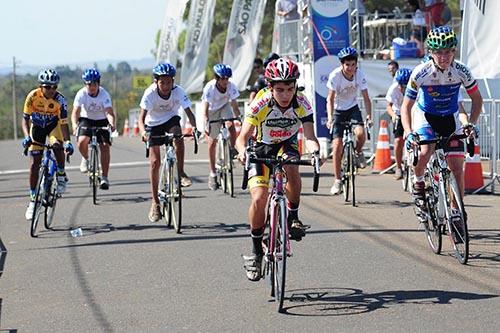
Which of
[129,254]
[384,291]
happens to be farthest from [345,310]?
[129,254]

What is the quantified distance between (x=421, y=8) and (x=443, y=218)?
15.5 m

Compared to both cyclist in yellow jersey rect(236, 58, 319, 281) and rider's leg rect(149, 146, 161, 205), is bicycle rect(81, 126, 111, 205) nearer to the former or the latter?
rider's leg rect(149, 146, 161, 205)

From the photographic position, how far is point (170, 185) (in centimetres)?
1268

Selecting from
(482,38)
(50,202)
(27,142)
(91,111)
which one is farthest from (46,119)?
(482,38)

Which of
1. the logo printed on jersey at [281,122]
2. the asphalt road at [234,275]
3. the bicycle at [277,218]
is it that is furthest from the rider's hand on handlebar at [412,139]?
the bicycle at [277,218]

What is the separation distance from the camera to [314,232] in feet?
39.7

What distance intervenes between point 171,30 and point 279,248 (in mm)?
25731

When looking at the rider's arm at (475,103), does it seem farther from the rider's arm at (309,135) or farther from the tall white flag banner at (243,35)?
the tall white flag banner at (243,35)

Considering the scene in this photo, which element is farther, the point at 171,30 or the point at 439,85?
the point at 171,30

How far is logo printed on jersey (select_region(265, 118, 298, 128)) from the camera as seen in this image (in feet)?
28.6

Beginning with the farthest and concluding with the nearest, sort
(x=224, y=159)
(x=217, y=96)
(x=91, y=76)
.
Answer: (x=217, y=96) < (x=91, y=76) < (x=224, y=159)

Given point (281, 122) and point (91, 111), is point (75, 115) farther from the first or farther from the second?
point (281, 122)

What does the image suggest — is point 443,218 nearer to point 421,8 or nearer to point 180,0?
point 421,8

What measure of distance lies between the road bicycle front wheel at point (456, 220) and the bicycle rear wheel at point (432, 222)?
42cm
